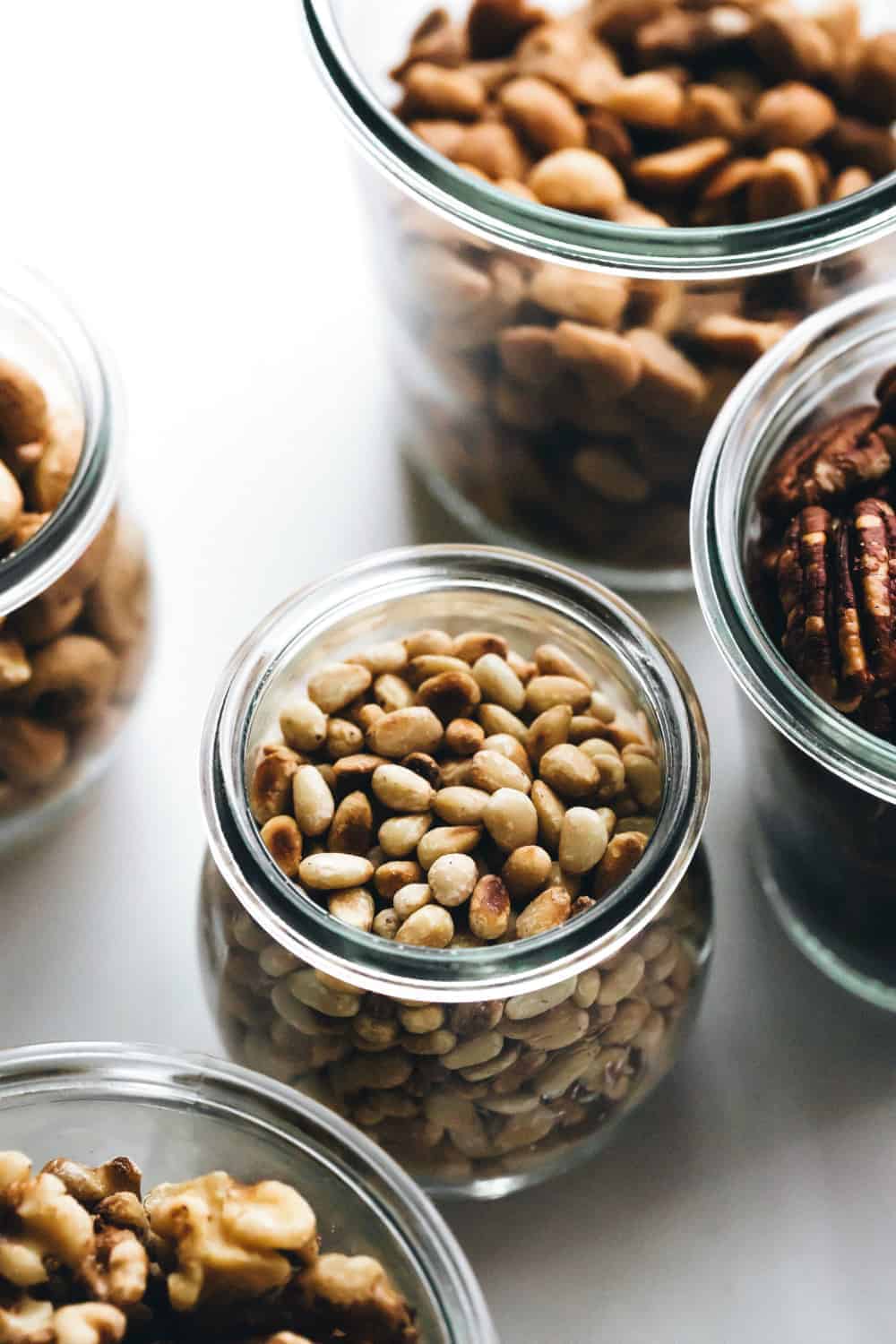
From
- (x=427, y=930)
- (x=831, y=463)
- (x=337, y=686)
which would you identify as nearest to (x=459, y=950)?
(x=427, y=930)

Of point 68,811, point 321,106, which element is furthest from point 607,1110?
point 321,106

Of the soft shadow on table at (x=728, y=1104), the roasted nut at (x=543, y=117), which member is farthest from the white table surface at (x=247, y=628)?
→ the roasted nut at (x=543, y=117)

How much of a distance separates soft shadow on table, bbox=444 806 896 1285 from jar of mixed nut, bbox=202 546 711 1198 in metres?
0.03

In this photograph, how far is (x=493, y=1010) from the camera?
58 cm

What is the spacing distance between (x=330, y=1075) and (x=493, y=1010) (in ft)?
0.23

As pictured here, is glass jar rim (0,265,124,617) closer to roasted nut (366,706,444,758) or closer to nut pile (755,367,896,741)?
roasted nut (366,706,444,758)

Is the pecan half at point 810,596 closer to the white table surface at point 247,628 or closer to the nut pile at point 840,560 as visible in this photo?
the nut pile at point 840,560

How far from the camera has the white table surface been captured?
0.67 metres

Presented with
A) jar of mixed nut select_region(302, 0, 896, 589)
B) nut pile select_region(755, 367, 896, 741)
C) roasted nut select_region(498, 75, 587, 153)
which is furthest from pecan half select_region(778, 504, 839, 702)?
roasted nut select_region(498, 75, 587, 153)

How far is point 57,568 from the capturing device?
649mm

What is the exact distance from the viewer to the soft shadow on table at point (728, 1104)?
0.68 m

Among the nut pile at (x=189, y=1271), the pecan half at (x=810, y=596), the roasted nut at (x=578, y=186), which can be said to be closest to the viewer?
the nut pile at (x=189, y=1271)

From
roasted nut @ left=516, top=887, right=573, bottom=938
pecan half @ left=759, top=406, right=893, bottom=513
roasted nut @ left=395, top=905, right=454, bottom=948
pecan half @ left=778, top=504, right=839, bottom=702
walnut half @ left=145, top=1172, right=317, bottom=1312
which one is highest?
pecan half @ left=759, top=406, right=893, bottom=513

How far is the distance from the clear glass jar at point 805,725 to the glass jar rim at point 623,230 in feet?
0.14
